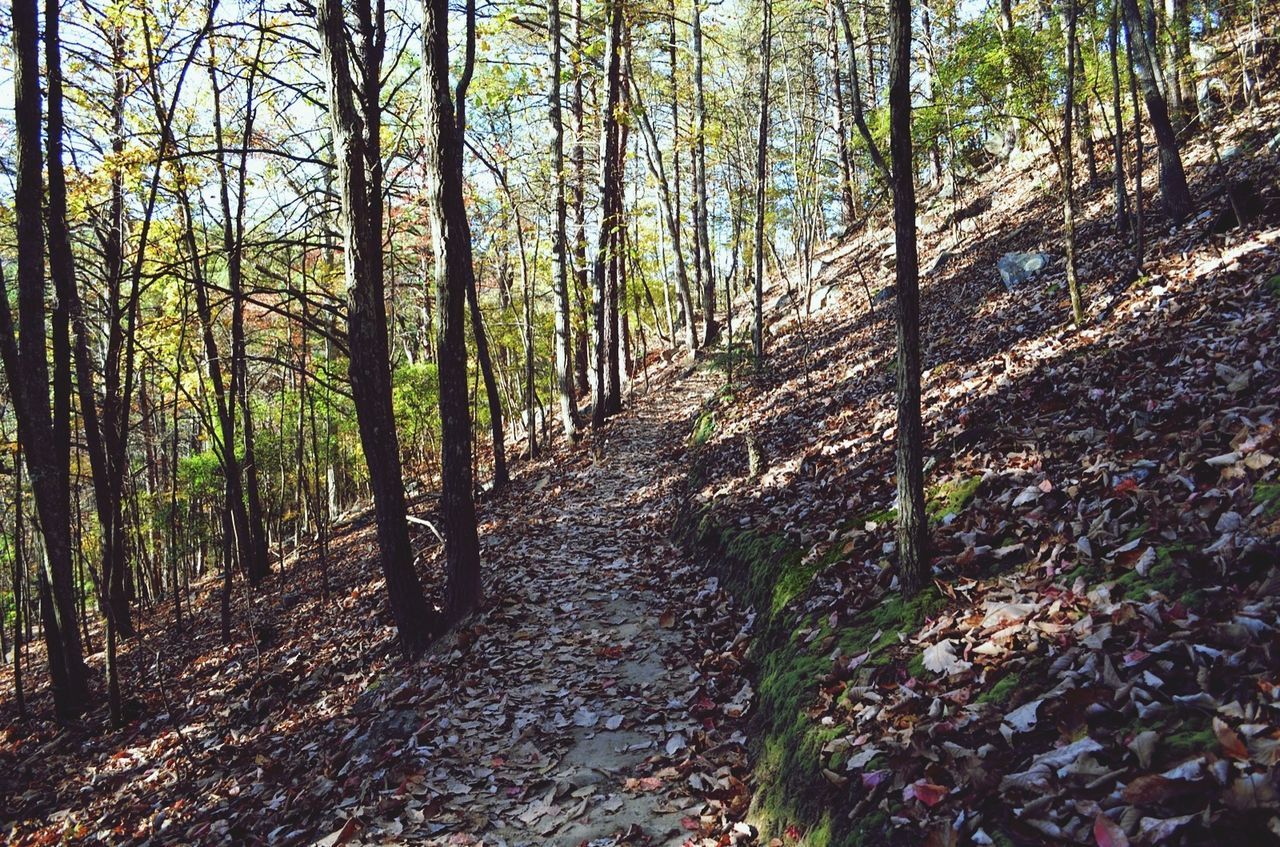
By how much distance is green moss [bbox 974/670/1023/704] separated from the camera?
3117mm

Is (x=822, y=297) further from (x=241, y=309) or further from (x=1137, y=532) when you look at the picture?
(x=1137, y=532)

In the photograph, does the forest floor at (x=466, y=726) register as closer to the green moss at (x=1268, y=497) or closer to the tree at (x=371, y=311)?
the tree at (x=371, y=311)

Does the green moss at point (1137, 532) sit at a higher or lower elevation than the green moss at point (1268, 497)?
lower

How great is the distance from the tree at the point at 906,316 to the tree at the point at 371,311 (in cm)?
449

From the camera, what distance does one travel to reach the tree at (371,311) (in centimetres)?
643

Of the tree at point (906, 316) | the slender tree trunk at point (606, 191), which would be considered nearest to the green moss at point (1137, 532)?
the tree at point (906, 316)

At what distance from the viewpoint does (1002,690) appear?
10.4 feet

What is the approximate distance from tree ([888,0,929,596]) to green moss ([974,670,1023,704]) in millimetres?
1181

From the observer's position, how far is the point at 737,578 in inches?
271

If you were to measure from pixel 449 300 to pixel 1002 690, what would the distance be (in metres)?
5.97

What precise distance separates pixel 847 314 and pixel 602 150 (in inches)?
305

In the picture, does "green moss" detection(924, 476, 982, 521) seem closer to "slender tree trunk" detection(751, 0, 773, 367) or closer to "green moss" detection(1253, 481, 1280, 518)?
"green moss" detection(1253, 481, 1280, 518)

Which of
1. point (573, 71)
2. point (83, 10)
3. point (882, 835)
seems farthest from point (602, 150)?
point (882, 835)

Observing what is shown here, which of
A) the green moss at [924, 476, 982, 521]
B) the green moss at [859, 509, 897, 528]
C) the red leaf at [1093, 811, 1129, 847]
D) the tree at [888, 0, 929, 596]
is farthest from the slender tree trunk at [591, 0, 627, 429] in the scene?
the red leaf at [1093, 811, 1129, 847]
